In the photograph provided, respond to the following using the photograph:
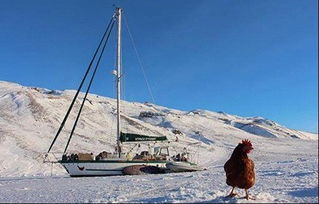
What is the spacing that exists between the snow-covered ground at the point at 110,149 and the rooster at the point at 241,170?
0.59 metres

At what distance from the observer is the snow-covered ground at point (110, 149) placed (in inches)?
646

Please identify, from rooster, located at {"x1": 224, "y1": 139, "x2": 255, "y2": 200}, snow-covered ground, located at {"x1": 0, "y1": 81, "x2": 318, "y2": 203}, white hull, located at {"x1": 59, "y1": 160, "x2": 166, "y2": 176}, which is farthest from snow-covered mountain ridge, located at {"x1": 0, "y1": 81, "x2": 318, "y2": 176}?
rooster, located at {"x1": 224, "y1": 139, "x2": 255, "y2": 200}

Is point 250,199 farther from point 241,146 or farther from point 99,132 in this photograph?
point 99,132

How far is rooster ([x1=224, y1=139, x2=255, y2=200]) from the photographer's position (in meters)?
13.6

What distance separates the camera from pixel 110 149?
2233 inches

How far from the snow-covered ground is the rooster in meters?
0.59

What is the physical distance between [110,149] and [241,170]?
44.0 metres

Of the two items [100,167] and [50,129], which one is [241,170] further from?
[50,129]

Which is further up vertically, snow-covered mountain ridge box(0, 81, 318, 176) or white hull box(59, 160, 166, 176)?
snow-covered mountain ridge box(0, 81, 318, 176)

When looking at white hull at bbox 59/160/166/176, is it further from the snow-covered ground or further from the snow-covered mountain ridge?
the snow-covered mountain ridge

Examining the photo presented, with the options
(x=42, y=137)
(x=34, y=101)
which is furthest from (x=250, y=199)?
(x=34, y=101)

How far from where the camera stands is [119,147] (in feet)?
111

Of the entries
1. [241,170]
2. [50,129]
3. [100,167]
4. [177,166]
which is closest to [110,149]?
[50,129]

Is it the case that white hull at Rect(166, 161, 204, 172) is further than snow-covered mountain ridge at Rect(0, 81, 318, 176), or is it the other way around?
snow-covered mountain ridge at Rect(0, 81, 318, 176)
